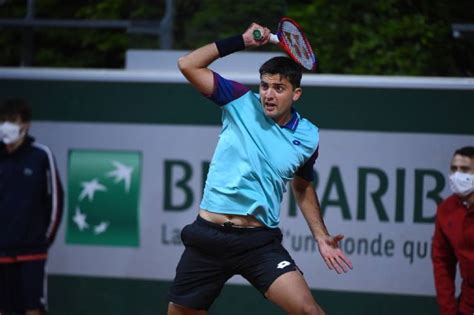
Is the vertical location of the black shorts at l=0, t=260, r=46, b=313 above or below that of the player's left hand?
below

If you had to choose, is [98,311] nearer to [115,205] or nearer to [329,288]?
[115,205]

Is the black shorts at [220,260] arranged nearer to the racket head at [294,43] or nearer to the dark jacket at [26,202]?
the racket head at [294,43]

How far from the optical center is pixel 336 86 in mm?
9445

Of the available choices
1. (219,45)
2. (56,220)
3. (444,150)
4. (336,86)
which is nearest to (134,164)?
(56,220)

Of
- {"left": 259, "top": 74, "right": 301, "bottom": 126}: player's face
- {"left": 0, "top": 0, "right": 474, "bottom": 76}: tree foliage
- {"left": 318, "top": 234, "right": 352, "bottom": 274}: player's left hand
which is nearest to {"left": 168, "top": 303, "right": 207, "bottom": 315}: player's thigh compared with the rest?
{"left": 318, "top": 234, "right": 352, "bottom": 274}: player's left hand

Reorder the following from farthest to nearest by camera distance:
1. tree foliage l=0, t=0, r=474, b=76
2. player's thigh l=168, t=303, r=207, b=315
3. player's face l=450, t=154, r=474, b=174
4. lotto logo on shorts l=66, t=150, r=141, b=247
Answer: tree foliage l=0, t=0, r=474, b=76 < lotto logo on shorts l=66, t=150, r=141, b=247 < player's face l=450, t=154, r=474, b=174 < player's thigh l=168, t=303, r=207, b=315

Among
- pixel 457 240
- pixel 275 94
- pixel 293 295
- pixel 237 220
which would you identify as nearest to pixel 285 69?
pixel 275 94

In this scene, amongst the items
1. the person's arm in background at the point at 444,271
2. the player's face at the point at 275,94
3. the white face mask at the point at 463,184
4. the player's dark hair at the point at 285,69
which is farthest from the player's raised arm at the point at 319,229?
the white face mask at the point at 463,184

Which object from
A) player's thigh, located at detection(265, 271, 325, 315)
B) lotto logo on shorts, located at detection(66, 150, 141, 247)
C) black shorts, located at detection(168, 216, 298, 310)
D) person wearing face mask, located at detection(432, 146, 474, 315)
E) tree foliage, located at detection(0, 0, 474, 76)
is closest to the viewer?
player's thigh, located at detection(265, 271, 325, 315)

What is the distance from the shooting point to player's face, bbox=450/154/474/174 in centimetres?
795

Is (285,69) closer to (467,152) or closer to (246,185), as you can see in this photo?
(246,185)

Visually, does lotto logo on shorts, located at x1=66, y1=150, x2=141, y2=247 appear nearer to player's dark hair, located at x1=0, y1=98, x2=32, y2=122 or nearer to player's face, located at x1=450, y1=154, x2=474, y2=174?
player's dark hair, located at x1=0, y1=98, x2=32, y2=122

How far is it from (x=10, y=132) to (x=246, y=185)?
2720 millimetres

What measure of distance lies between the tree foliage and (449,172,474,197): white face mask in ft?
8.89
